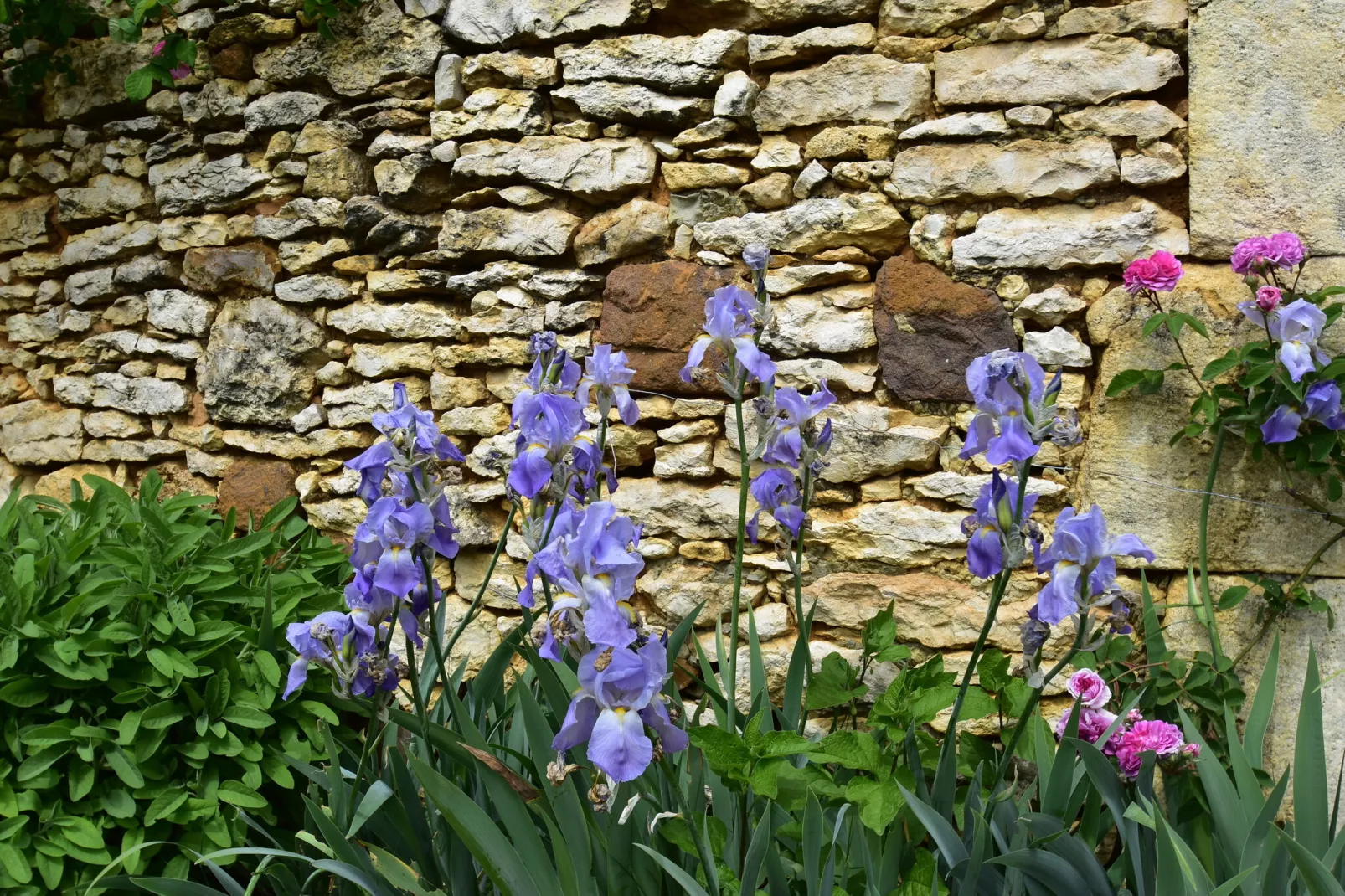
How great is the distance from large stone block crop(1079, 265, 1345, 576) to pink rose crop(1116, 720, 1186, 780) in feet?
1.90

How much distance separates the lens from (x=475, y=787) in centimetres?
178

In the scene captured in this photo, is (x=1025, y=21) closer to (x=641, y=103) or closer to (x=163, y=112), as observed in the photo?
(x=641, y=103)

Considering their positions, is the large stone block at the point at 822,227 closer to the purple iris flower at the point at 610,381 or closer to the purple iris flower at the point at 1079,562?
the purple iris flower at the point at 610,381

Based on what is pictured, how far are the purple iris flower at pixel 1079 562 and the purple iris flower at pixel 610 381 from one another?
29.1 inches

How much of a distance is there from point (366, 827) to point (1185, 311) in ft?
6.21

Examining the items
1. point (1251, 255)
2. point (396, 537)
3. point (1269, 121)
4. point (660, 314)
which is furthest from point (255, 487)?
point (1269, 121)

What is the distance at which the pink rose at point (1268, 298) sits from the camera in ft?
6.23

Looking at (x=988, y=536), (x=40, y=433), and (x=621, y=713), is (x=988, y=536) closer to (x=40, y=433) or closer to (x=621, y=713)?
(x=621, y=713)

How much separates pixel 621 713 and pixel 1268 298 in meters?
1.48

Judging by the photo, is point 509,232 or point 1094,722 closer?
point 1094,722

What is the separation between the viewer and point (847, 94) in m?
2.34

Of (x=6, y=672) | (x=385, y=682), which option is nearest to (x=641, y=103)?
(x=385, y=682)

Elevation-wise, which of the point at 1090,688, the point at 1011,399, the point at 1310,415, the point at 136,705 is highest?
the point at 1011,399

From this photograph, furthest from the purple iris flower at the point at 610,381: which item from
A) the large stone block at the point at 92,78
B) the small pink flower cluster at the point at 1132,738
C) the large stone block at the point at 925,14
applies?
the large stone block at the point at 92,78
